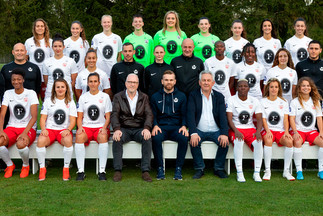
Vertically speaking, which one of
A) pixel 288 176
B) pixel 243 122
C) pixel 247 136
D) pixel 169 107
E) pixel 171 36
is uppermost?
pixel 171 36

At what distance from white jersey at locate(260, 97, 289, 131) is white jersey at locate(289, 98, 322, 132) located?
Answer: 0.13 meters

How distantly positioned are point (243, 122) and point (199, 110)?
633 mm

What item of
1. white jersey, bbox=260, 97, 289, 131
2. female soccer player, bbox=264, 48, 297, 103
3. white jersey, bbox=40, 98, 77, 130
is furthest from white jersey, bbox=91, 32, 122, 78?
white jersey, bbox=260, 97, 289, 131

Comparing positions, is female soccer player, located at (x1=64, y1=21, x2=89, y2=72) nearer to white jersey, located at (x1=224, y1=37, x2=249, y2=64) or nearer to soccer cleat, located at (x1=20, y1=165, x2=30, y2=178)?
soccer cleat, located at (x1=20, y1=165, x2=30, y2=178)

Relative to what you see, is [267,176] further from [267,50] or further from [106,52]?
[106,52]

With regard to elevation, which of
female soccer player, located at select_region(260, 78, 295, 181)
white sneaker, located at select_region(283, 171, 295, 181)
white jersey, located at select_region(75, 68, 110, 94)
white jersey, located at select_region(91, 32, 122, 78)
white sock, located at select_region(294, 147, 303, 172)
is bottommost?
white sneaker, located at select_region(283, 171, 295, 181)

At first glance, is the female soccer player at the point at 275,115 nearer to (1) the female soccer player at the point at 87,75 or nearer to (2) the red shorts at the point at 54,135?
(1) the female soccer player at the point at 87,75

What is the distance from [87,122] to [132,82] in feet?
2.75

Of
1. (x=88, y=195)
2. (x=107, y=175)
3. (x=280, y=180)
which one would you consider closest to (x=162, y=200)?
(x=88, y=195)

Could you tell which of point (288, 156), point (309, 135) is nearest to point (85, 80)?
point (288, 156)

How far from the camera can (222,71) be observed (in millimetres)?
6492

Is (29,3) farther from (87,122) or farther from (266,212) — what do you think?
(266,212)

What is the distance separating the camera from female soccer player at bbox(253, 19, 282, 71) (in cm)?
700

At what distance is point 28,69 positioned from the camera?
6.19 meters
